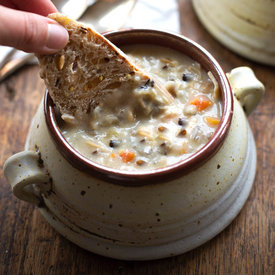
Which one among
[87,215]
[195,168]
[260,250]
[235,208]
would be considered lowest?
[260,250]

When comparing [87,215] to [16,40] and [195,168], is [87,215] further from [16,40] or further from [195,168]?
[16,40]

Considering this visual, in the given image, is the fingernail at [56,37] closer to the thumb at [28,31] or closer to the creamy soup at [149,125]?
the thumb at [28,31]

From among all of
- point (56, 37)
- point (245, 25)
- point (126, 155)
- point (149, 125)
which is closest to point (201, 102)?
point (149, 125)

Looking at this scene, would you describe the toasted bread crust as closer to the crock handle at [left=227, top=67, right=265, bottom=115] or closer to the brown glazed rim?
the brown glazed rim

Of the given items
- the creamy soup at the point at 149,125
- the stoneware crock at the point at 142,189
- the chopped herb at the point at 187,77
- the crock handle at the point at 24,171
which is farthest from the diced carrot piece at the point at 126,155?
the chopped herb at the point at 187,77

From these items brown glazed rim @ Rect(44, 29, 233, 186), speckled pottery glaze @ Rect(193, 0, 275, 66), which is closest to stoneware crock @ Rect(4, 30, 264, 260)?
brown glazed rim @ Rect(44, 29, 233, 186)

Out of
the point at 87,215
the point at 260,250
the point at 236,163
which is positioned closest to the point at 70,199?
the point at 87,215
